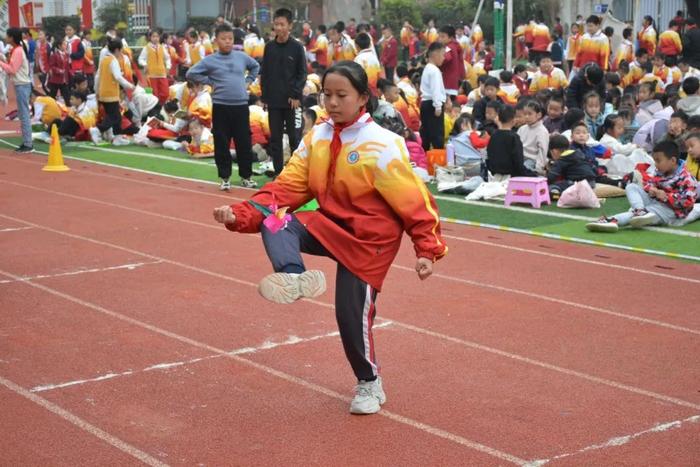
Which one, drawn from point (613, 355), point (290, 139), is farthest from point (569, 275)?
point (290, 139)

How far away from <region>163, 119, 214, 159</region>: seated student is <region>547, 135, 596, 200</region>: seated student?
6035mm

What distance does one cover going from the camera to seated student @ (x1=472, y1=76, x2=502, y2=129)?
15.5 metres

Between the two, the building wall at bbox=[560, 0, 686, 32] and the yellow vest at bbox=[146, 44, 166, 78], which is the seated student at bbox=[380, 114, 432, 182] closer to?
the yellow vest at bbox=[146, 44, 166, 78]

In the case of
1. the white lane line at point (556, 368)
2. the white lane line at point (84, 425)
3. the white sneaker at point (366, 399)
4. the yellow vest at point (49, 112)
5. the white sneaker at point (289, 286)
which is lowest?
the white lane line at point (556, 368)

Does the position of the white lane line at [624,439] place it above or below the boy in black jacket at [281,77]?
below

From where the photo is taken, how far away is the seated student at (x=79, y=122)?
62.4 feet

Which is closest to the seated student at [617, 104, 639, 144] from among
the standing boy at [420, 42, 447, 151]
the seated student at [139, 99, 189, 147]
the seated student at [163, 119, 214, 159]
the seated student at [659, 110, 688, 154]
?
the seated student at [659, 110, 688, 154]

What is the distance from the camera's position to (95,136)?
18.7 m

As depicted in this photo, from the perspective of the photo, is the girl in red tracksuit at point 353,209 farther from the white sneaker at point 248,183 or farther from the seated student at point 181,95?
the seated student at point 181,95

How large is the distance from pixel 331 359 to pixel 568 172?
672 cm

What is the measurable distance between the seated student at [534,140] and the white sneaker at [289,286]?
329 inches

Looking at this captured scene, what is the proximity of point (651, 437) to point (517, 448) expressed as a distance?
0.66 m

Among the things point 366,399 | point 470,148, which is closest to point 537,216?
point 470,148

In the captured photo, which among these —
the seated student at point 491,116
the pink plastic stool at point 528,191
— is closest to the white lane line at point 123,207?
the pink plastic stool at point 528,191
